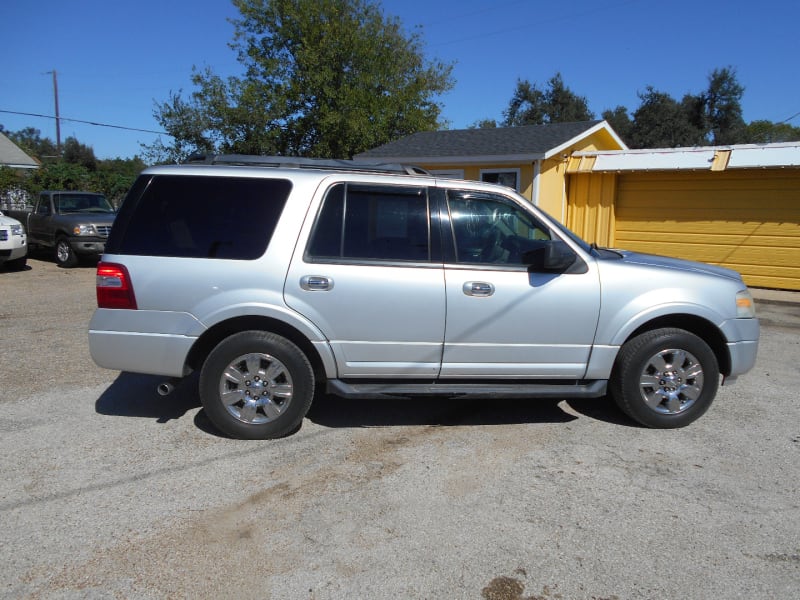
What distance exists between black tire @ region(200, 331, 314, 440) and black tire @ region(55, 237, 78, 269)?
477 inches

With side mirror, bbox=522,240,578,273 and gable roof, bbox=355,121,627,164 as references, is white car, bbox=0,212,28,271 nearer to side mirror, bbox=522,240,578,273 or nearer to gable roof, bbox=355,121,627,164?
gable roof, bbox=355,121,627,164

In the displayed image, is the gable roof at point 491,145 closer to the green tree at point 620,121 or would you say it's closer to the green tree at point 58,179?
the green tree at point 58,179

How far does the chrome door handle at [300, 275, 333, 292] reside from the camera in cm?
446

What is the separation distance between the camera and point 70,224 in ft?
48.4

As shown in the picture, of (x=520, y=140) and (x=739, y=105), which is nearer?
(x=520, y=140)

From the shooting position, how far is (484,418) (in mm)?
5238

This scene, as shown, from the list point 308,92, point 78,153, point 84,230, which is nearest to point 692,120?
point 308,92

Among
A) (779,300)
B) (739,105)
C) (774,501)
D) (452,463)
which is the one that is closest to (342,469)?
(452,463)

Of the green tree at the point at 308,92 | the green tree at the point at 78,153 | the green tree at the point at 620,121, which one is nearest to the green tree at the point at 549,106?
the green tree at the point at 620,121

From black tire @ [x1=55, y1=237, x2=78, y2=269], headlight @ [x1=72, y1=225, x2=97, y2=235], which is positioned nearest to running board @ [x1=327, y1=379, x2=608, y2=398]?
headlight @ [x1=72, y1=225, x2=97, y2=235]

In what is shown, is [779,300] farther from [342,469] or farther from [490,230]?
[342,469]

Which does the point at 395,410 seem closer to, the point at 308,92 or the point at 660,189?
the point at 660,189

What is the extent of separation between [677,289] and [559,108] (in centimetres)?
4676

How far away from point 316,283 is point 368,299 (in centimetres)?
39
